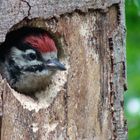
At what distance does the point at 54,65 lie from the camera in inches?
207

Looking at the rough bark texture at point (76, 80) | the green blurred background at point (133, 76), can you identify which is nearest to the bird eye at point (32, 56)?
the rough bark texture at point (76, 80)

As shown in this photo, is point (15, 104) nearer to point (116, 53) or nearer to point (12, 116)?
point (12, 116)

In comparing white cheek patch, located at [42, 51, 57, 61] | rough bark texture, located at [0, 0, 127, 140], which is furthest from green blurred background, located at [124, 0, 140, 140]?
white cheek patch, located at [42, 51, 57, 61]

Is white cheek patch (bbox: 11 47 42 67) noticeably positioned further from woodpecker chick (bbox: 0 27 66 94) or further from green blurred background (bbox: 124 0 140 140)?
green blurred background (bbox: 124 0 140 140)

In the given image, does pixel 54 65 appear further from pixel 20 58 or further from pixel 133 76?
pixel 133 76

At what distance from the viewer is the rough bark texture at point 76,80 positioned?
198 inches

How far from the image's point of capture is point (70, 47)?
5.31 meters

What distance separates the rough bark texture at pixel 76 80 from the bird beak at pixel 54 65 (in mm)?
77

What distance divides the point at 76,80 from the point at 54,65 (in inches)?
8.0

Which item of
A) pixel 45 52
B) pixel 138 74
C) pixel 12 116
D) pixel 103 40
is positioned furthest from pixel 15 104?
pixel 138 74

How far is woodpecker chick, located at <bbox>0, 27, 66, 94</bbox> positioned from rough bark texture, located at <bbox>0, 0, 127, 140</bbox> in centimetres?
9

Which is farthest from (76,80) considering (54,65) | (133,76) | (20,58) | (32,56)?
(133,76)

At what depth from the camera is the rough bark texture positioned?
5023 mm

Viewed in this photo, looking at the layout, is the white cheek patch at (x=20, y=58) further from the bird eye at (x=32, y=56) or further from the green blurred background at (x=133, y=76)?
the green blurred background at (x=133, y=76)
